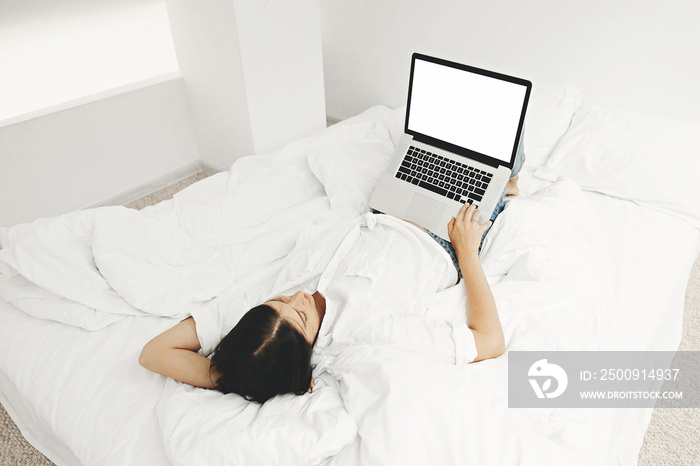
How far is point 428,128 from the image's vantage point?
158 centimetres

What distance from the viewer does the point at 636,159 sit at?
1702mm

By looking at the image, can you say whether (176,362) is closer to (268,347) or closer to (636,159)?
(268,347)

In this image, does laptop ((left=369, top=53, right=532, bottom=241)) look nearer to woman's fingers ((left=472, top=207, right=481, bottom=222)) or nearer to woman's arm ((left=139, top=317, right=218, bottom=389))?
woman's fingers ((left=472, top=207, right=481, bottom=222))

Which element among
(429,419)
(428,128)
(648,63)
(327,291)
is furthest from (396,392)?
(648,63)

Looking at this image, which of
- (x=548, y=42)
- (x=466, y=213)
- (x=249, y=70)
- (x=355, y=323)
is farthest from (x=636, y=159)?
(x=249, y=70)

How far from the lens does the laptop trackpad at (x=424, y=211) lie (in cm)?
149

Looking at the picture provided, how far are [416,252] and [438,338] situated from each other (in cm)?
29

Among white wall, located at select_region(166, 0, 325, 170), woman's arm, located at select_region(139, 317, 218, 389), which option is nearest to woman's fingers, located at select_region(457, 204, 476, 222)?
woman's arm, located at select_region(139, 317, 218, 389)

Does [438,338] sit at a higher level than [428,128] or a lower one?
lower

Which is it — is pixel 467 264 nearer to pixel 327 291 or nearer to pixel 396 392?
pixel 327 291

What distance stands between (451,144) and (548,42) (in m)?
0.91

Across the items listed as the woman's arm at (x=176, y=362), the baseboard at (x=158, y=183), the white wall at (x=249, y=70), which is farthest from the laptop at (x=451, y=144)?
the baseboard at (x=158, y=183)

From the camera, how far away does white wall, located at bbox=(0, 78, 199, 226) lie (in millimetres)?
2055

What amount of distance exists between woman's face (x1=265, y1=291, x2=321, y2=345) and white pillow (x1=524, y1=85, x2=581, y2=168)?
120 cm
